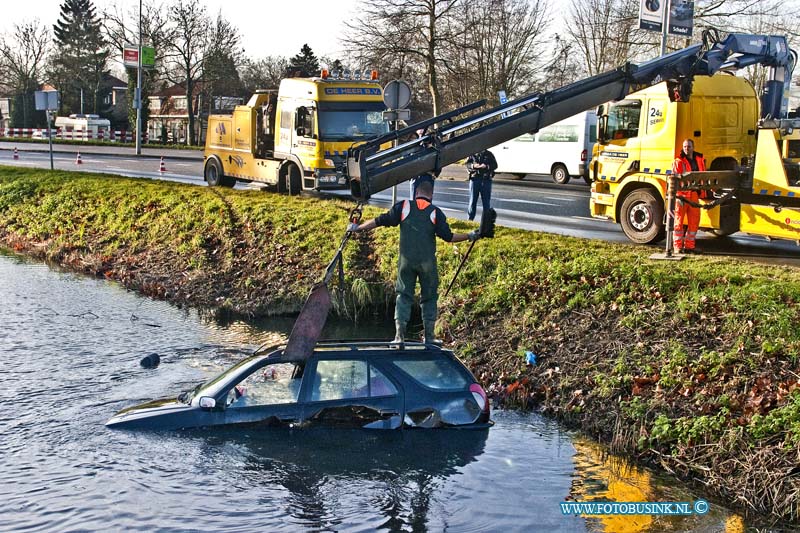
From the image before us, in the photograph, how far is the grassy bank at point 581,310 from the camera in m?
9.99

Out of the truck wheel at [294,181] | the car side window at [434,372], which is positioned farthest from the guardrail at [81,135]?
the car side window at [434,372]

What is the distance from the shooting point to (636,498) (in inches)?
360

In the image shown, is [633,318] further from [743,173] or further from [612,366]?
[743,173]

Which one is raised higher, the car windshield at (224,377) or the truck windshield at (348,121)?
the truck windshield at (348,121)

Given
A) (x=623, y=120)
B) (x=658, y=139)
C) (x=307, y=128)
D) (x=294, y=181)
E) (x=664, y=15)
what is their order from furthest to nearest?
1. (x=664, y=15)
2. (x=294, y=181)
3. (x=307, y=128)
4. (x=623, y=120)
5. (x=658, y=139)

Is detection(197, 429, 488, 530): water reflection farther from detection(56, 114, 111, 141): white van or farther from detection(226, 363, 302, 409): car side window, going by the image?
detection(56, 114, 111, 141): white van

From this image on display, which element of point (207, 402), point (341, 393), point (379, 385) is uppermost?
point (379, 385)

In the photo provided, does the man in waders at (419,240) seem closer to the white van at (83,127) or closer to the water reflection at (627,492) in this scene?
the water reflection at (627,492)

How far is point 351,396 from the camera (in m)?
9.81

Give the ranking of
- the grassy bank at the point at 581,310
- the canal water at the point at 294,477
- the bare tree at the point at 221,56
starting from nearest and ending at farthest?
1. the canal water at the point at 294,477
2. the grassy bank at the point at 581,310
3. the bare tree at the point at 221,56

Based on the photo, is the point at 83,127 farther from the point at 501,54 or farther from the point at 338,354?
the point at 338,354

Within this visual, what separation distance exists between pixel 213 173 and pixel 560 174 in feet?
44.7

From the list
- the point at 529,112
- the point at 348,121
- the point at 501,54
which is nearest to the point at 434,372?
the point at 529,112

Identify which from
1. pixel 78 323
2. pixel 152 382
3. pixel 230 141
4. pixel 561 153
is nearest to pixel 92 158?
pixel 230 141
